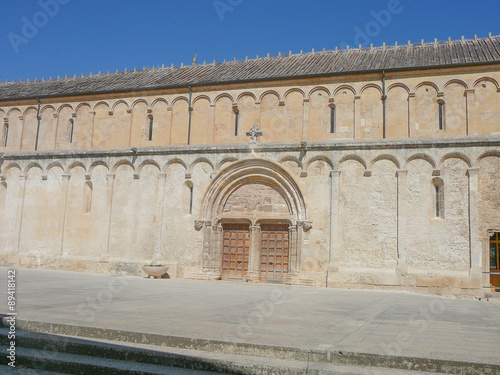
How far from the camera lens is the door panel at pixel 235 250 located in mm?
18734

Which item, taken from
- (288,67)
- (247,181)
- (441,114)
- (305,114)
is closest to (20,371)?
(247,181)

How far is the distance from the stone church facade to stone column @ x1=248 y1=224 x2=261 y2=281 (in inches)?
1.8

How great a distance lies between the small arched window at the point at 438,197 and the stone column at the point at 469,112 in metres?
6.13

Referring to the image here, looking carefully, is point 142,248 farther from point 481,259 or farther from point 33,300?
point 481,259

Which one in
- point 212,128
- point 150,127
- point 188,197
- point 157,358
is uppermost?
point 150,127

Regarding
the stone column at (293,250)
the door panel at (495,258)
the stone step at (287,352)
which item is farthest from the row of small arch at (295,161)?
the stone step at (287,352)

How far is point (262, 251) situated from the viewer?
18641mm

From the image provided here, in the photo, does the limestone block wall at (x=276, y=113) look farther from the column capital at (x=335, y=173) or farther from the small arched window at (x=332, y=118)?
the column capital at (x=335, y=173)

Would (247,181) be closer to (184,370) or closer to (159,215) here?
(159,215)

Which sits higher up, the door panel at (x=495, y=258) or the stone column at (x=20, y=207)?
the stone column at (x=20, y=207)

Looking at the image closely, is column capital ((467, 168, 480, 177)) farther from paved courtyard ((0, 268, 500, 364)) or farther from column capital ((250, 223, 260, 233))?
column capital ((250, 223, 260, 233))

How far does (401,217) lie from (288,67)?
12.1m

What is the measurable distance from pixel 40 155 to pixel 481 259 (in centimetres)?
1901

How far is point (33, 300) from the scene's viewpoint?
9.25 m
